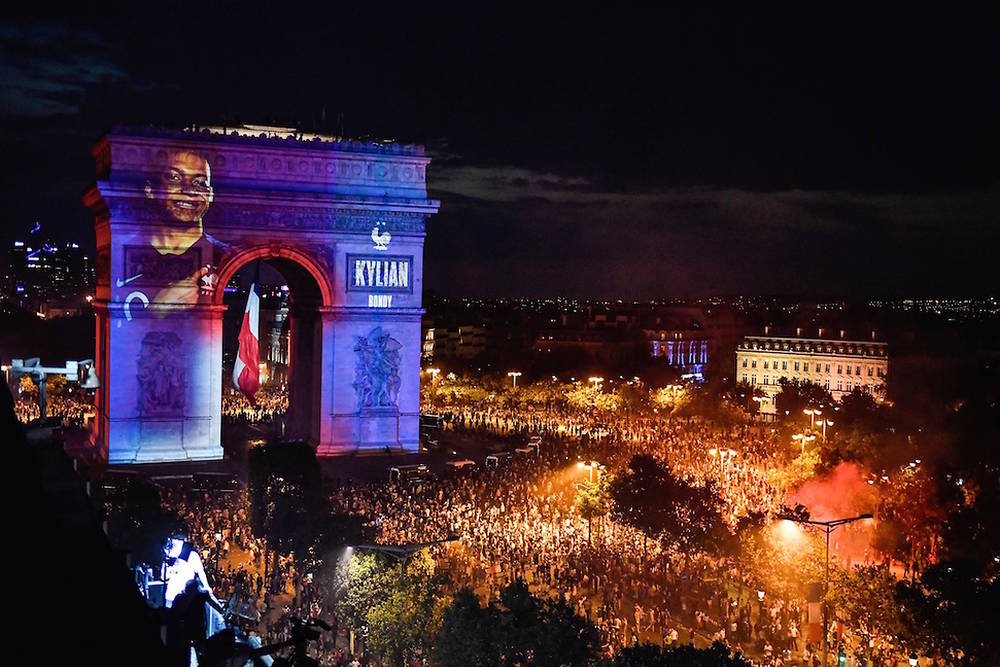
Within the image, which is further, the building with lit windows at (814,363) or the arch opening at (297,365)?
the building with lit windows at (814,363)

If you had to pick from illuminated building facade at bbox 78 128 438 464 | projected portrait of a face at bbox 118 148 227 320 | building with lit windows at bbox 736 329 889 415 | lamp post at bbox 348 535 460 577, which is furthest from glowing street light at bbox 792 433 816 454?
building with lit windows at bbox 736 329 889 415

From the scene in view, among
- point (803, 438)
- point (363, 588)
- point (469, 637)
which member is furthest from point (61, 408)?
point (469, 637)

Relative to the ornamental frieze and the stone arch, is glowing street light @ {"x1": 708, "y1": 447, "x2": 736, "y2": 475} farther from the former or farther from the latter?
the stone arch

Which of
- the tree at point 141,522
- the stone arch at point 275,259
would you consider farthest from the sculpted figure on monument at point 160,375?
the tree at point 141,522

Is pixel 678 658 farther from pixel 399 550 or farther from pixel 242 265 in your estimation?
pixel 242 265

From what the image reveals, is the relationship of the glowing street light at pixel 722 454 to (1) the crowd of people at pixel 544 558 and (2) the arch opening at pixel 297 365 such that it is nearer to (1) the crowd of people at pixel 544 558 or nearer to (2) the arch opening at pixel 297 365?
(1) the crowd of people at pixel 544 558

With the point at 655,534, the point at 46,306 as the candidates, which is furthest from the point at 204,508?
the point at 46,306
